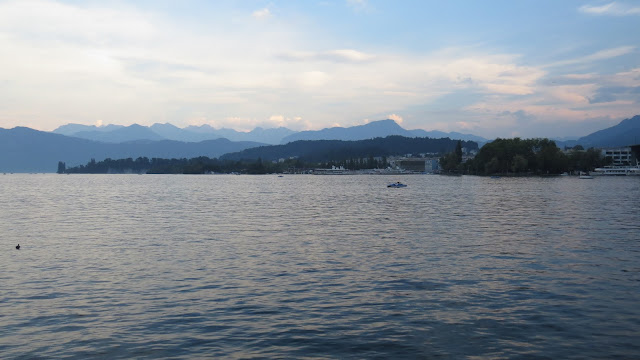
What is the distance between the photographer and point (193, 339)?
625 inches

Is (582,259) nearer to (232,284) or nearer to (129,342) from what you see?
(232,284)

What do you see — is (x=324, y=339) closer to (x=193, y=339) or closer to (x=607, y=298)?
(x=193, y=339)

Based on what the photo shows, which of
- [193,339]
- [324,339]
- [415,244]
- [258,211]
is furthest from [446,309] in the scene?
[258,211]

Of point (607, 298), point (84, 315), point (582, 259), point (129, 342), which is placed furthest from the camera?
point (582, 259)

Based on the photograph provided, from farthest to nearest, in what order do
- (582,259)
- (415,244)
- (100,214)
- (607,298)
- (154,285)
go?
1. (100,214)
2. (415,244)
3. (582,259)
4. (154,285)
5. (607,298)

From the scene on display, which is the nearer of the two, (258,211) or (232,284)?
(232,284)

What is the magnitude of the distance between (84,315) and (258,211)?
4301 centimetres

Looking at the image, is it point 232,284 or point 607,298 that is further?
point 232,284

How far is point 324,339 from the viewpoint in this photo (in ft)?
51.8

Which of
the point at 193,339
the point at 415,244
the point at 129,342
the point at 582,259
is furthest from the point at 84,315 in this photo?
the point at 582,259

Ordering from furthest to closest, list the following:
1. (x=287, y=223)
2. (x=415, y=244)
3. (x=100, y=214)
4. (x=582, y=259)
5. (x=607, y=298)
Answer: (x=100, y=214) → (x=287, y=223) → (x=415, y=244) → (x=582, y=259) → (x=607, y=298)

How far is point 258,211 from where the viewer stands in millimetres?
61375

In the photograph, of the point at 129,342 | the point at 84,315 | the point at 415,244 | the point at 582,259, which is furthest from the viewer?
the point at 415,244

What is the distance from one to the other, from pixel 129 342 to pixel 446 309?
34.7 ft
